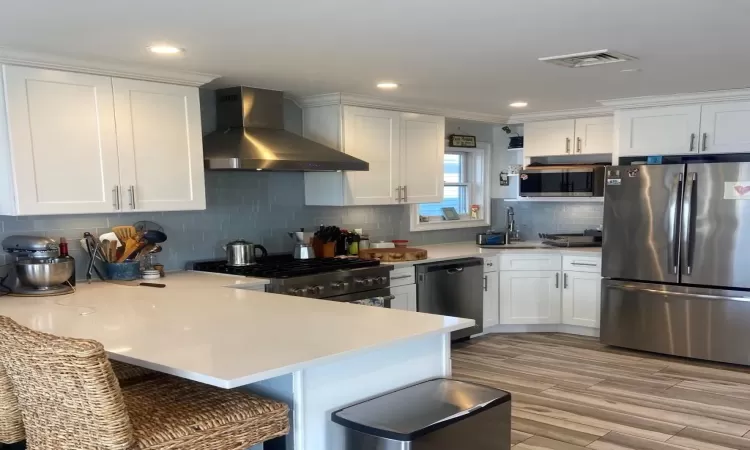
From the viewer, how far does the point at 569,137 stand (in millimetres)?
6039

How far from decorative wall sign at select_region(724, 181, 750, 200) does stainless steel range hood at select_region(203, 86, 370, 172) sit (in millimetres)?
2728

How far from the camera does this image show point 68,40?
299 cm

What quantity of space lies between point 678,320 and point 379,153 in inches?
108

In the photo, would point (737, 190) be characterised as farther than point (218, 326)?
Yes

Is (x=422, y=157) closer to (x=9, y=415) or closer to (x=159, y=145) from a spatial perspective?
(x=159, y=145)

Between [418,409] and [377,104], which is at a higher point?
[377,104]

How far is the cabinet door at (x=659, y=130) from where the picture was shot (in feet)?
16.6

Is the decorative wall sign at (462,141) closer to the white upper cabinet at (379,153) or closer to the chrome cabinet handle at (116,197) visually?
the white upper cabinet at (379,153)

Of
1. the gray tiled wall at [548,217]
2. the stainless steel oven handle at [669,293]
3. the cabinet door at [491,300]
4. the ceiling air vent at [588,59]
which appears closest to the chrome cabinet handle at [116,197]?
the ceiling air vent at [588,59]

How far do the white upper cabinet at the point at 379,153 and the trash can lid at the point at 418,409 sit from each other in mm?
2775

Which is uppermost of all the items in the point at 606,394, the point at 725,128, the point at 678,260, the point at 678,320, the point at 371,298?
the point at 725,128

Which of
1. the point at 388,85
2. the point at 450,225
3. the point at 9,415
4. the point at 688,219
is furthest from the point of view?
the point at 450,225

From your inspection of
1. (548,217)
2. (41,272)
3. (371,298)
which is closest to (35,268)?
(41,272)

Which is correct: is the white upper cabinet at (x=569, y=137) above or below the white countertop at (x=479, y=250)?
above
